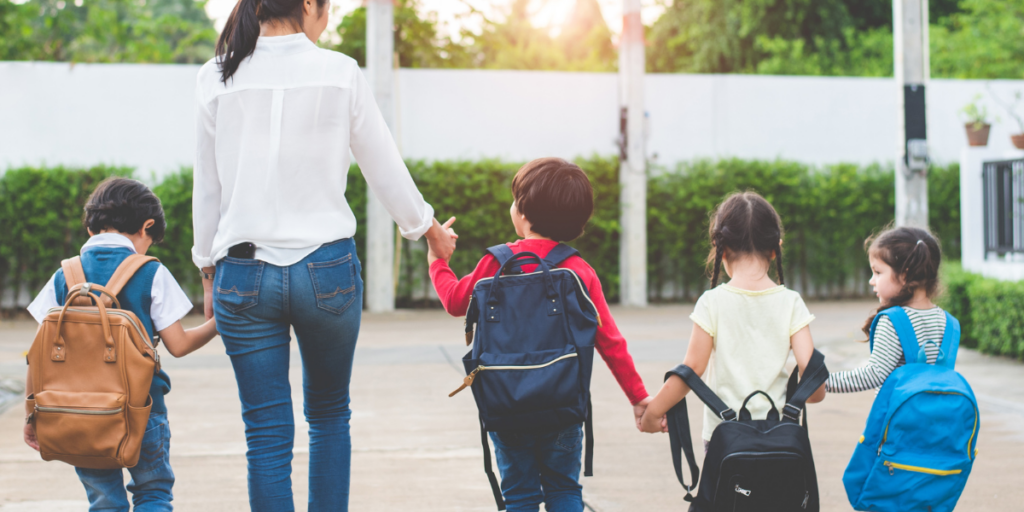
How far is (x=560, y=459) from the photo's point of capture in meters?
2.56

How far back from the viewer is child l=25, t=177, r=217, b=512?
8.69ft

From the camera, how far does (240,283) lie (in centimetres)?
235

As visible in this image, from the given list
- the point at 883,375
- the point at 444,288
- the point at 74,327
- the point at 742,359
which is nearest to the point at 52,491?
the point at 74,327

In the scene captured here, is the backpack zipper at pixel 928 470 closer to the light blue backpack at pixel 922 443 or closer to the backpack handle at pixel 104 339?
the light blue backpack at pixel 922 443

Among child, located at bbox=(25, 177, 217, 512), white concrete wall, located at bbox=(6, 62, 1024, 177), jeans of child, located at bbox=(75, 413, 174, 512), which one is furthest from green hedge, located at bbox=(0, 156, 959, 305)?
jeans of child, located at bbox=(75, 413, 174, 512)

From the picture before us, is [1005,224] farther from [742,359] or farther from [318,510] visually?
[318,510]

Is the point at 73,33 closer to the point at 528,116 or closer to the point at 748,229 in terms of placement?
the point at 528,116

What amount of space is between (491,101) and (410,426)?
7.77 metres

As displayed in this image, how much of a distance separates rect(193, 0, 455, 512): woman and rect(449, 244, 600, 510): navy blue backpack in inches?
14.9

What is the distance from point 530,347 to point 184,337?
1082 mm

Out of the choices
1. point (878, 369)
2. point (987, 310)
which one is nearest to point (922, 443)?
point (878, 369)

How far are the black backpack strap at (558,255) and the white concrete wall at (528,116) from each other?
9481mm

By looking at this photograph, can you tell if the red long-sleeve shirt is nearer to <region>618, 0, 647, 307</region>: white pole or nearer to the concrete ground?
the concrete ground

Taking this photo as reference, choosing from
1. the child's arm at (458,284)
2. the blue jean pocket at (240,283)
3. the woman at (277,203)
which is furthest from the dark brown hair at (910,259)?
the blue jean pocket at (240,283)
